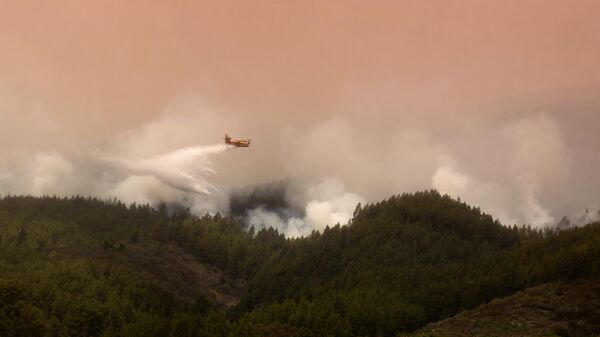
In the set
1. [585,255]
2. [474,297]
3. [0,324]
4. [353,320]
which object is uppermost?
[585,255]

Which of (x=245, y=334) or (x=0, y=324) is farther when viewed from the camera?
(x=0, y=324)

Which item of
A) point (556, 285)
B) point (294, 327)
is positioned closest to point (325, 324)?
point (294, 327)

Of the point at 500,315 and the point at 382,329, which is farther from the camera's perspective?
the point at 382,329

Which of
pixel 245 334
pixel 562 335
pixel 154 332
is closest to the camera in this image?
pixel 562 335

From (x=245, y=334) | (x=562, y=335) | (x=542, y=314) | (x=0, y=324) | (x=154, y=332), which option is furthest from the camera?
(x=0, y=324)

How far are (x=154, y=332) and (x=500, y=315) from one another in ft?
305

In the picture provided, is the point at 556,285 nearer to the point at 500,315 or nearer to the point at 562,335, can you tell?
the point at 500,315

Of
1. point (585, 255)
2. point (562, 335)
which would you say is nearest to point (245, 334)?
point (562, 335)

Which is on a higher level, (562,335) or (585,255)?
(585,255)

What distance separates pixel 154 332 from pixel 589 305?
113625mm

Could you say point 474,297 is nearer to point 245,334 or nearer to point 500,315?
point 500,315

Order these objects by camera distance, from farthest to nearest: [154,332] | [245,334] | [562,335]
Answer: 1. [154,332]
2. [245,334]
3. [562,335]

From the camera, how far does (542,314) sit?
514ft

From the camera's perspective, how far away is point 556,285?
18000 centimetres
